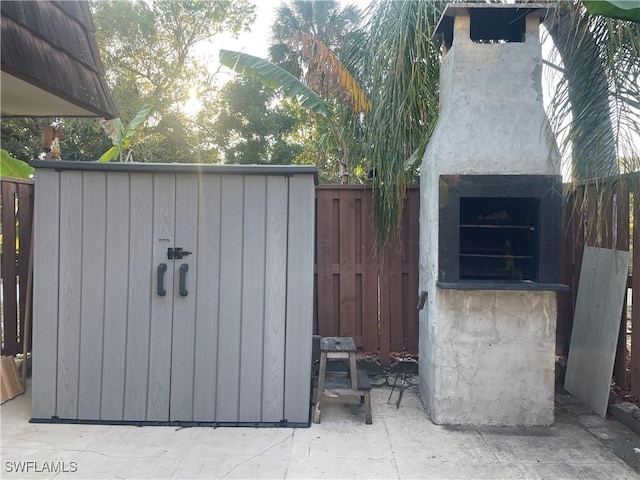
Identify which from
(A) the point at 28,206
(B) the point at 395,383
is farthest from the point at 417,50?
(A) the point at 28,206

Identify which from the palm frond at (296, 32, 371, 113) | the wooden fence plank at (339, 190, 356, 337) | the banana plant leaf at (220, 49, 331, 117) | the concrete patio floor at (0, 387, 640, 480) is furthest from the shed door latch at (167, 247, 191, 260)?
the banana plant leaf at (220, 49, 331, 117)

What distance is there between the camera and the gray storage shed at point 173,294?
3.27m

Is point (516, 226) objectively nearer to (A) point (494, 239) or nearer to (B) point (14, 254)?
(A) point (494, 239)

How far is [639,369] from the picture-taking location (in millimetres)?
3184

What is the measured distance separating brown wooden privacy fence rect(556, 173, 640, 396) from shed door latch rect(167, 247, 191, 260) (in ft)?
9.92

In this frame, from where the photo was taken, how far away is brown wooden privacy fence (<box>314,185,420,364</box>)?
4.32m

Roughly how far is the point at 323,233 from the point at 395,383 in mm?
1663

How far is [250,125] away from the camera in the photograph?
47.6 feet

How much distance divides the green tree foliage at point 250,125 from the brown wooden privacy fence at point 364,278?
1083 cm

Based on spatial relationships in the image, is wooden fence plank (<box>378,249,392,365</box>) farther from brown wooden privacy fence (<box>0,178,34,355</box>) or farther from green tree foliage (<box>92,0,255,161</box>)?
green tree foliage (<box>92,0,255,161</box>)

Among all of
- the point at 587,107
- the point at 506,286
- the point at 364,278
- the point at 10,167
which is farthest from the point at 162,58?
the point at 506,286

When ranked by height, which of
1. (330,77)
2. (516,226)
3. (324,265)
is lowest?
(324,265)

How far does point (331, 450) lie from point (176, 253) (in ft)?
6.14

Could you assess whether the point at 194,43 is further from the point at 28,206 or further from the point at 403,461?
the point at 403,461
